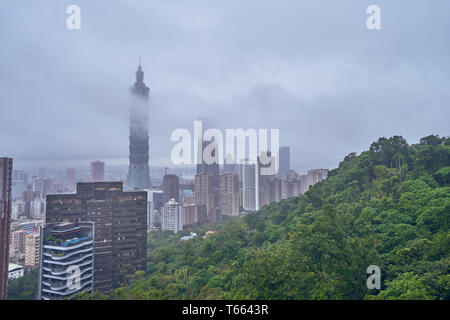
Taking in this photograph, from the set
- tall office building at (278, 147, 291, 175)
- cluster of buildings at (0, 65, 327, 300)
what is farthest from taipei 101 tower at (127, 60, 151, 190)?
tall office building at (278, 147, 291, 175)

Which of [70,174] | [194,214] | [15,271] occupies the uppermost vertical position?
[70,174]

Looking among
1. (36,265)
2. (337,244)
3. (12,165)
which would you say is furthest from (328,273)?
(36,265)

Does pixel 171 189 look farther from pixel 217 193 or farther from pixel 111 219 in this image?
pixel 111 219

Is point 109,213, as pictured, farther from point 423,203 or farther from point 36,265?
point 423,203

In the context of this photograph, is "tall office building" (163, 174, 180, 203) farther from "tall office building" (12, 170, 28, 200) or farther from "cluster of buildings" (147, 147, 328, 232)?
"tall office building" (12, 170, 28, 200)

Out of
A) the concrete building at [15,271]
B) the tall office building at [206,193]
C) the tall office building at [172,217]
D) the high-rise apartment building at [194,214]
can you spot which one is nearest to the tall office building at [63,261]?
the concrete building at [15,271]

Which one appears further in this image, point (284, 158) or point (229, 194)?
point (229, 194)

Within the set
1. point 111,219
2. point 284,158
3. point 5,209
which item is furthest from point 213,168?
point 5,209
